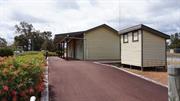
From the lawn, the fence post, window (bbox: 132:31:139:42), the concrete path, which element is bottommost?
the concrete path

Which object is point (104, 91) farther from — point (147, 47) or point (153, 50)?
point (153, 50)

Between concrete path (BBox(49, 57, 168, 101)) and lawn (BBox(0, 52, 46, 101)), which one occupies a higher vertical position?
lawn (BBox(0, 52, 46, 101))

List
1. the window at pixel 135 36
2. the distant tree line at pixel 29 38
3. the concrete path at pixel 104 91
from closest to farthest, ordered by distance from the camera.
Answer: the concrete path at pixel 104 91 < the window at pixel 135 36 < the distant tree line at pixel 29 38

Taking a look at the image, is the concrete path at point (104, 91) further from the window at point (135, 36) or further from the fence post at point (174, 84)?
the window at point (135, 36)

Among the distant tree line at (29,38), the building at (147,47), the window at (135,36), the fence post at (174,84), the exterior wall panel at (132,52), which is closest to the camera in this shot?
the fence post at (174,84)

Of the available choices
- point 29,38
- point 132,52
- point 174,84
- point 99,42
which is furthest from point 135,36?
point 29,38

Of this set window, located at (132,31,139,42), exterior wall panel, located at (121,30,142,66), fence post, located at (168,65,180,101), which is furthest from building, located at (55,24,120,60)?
fence post, located at (168,65,180,101)

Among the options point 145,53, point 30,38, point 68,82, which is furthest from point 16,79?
point 30,38

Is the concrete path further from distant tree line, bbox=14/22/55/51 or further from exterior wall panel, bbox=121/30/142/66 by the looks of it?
distant tree line, bbox=14/22/55/51

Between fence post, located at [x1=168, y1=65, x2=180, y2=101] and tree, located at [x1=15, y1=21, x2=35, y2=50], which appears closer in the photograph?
fence post, located at [x1=168, y1=65, x2=180, y2=101]

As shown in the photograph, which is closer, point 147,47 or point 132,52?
point 147,47

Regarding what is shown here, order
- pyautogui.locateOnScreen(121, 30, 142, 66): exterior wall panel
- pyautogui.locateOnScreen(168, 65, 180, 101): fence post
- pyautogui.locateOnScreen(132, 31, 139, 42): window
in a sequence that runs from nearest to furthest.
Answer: pyautogui.locateOnScreen(168, 65, 180, 101): fence post < pyautogui.locateOnScreen(121, 30, 142, 66): exterior wall panel < pyautogui.locateOnScreen(132, 31, 139, 42): window

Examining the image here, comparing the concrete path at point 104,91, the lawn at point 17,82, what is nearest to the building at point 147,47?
the concrete path at point 104,91

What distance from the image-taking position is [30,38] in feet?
237
